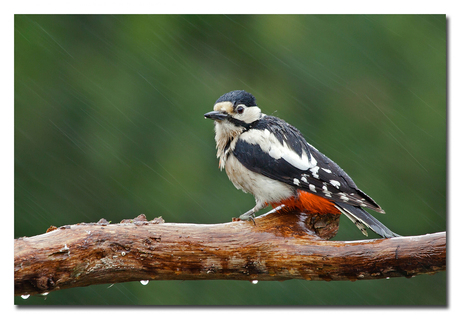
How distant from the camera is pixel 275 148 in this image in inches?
96.0

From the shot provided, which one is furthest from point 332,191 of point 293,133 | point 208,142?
point 208,142

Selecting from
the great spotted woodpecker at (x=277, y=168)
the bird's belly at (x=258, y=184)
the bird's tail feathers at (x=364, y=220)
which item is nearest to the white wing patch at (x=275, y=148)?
the great spotted woodpecker at (x=277, y=168)

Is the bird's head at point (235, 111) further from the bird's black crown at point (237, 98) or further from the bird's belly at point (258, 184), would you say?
the bird's belly at point (258, 184)

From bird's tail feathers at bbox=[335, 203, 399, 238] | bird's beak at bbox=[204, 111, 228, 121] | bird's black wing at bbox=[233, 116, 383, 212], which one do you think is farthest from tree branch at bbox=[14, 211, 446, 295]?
bird's beak at bbox=[204, 111, 228, 121]

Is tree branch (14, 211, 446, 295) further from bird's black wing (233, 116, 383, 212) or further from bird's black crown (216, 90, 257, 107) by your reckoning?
bird's black crown (216, 90, 257, 107)

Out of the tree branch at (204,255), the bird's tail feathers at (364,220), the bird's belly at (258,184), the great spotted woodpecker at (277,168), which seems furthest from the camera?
the bird's belly at (258,184)

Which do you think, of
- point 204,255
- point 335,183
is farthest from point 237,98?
point 204,255

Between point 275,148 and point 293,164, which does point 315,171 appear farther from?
point 275,148

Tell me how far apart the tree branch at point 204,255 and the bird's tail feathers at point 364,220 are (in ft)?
0.33

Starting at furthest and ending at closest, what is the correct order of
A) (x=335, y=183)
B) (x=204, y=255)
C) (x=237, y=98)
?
1. (x=237, y=98)
2. (x=335, y=183)
3. (x=204, y=255)

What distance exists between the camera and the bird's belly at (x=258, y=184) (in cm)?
237

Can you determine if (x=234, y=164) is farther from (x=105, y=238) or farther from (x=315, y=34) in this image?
(x=315, y=34)

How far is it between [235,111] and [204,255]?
0.79m

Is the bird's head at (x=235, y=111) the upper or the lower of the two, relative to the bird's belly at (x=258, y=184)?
upper
